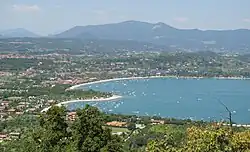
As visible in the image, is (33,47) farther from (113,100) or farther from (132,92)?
(113,100)

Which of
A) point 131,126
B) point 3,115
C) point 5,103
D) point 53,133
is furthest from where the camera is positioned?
point 5,103

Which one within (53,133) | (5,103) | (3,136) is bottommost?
(5,103)

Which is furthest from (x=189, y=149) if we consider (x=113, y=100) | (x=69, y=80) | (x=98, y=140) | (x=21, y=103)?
(x=69, y=80)

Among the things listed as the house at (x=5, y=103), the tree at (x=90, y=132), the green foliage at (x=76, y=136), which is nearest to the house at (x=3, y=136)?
the house at (x=5, y=103)

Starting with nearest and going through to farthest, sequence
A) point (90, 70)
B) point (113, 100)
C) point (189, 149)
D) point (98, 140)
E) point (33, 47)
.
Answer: point (189, 149) → point (98, 140) → point (113, 100) → point (90, 70) → point (33, 47)

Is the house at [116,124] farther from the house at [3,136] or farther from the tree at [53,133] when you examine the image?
the tree at [53,133]

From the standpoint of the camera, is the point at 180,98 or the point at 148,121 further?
the point at 180,98

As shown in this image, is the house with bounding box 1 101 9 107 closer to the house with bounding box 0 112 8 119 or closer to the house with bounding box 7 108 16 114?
the house with bounding box 7 108 16 114

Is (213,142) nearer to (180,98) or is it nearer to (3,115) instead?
(3,115)

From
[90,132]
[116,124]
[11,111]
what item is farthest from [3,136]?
[90,132]
